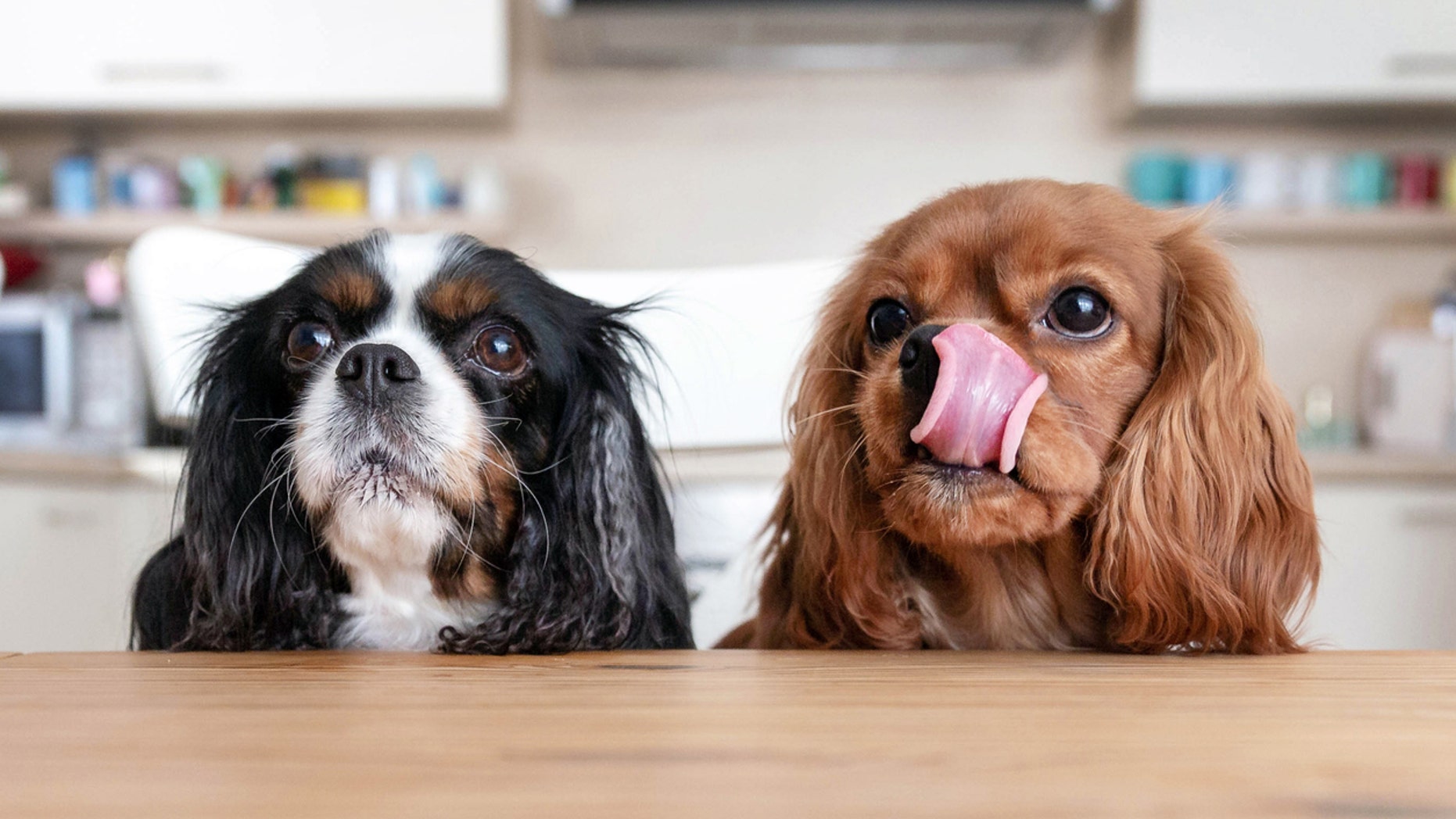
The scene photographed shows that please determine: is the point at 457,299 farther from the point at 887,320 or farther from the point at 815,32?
Answer: the point at 815,32

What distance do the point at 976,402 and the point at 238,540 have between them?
25.2 inches

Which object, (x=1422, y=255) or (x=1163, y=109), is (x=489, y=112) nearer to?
(x=1163, y=109)

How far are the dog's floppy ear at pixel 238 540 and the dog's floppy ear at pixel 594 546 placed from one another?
0.45ft

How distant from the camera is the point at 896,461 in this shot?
82 cm

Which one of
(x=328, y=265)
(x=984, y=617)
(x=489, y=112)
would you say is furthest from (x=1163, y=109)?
(x=328, y=265)

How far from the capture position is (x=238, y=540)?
95 centimetres

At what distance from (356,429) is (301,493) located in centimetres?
8

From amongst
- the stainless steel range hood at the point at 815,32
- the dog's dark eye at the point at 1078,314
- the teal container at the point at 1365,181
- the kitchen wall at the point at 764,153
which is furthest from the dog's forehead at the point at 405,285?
the teal container at the point at 1365,181

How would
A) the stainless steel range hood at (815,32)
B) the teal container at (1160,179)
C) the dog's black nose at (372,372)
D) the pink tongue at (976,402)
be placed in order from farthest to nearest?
the teal container at (1160,179) < the stainless steel range hood at (815,32) < the dog's black nose at (372,372) < the pink tongue at (976,402)

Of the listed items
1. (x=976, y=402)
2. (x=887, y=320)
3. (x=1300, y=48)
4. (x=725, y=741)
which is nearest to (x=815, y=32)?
(x=1300, y=48)

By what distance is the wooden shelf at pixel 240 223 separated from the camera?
293 centimetres

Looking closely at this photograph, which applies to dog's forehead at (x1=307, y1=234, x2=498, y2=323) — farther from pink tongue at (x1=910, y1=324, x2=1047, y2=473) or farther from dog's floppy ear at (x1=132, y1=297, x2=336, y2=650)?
pink tongue at (x1=910, y1=324, x2=1047, y2=473)

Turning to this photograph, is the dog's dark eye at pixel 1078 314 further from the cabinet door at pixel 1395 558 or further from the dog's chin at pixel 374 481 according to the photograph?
the cabinet door at pixel 1395 558

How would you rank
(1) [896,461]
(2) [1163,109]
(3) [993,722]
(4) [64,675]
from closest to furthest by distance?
(3) [993,722] → (4) [64,675] → (1) [896,461] → (2) [1163,109]
